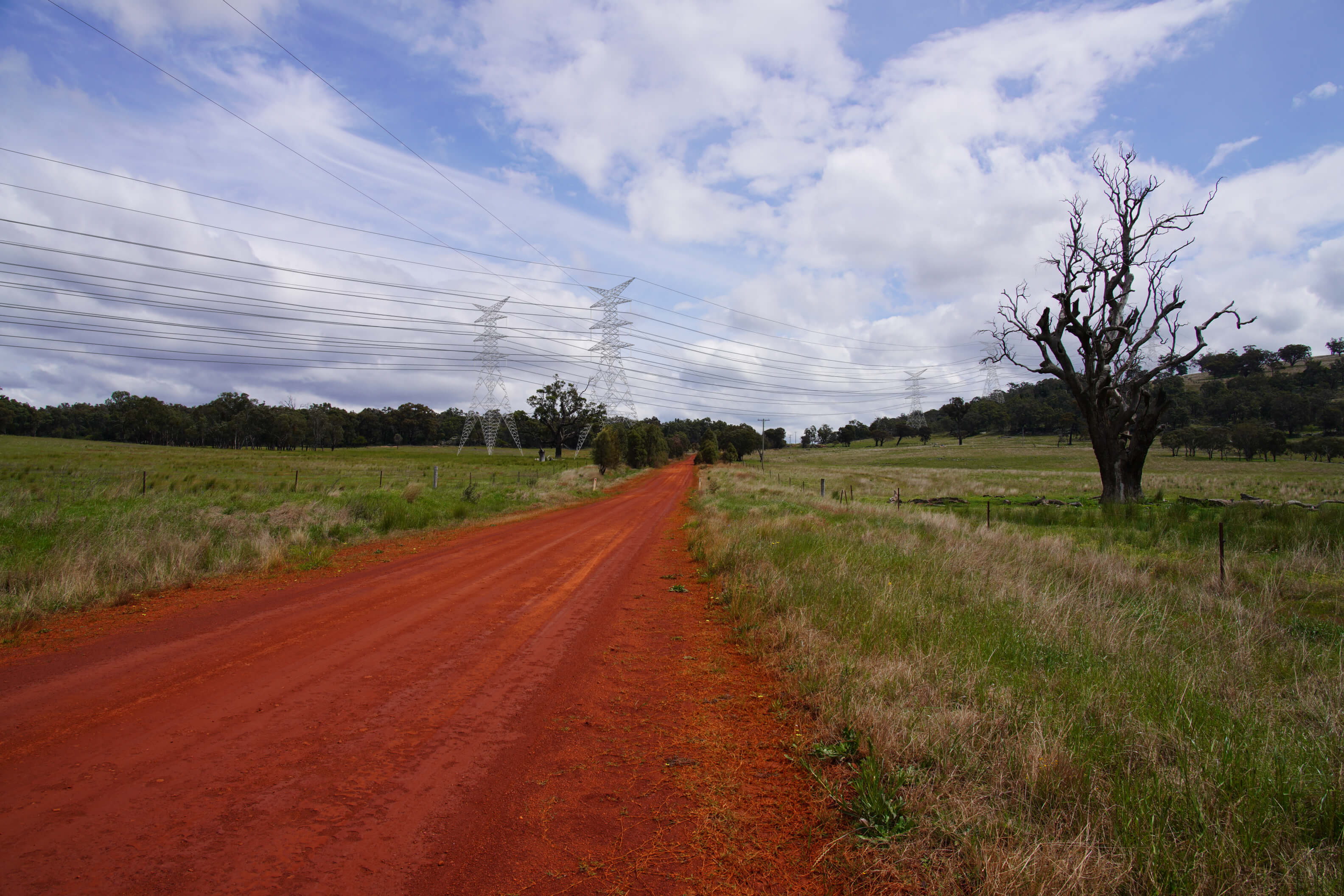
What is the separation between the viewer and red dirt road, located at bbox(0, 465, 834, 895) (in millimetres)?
3256

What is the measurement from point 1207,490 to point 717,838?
45.6m

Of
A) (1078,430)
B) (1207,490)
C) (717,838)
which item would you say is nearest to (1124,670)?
(717,838)

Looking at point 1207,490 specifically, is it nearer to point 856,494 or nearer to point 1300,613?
point 856,494

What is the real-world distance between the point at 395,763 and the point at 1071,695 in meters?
5.38

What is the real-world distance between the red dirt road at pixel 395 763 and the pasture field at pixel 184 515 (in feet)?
8.64

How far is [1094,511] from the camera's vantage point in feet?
69.3

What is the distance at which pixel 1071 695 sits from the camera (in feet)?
17.1

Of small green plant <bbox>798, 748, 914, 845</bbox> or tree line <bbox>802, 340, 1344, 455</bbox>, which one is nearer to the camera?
small green plant <bbox>798, 748, 914, 845</bbox>

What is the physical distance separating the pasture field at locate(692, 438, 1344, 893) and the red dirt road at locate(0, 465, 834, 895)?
2.32 feet

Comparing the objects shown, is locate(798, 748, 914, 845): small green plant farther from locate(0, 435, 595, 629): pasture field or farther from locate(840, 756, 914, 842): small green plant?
locate(0, 435, 595, 629): pasture field

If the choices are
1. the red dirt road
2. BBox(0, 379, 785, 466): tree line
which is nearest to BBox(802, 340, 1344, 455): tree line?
BBox(0, 379, 785, 466): tree line

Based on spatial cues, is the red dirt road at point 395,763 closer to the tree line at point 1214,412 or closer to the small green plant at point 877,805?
the small green plant at point 877,805

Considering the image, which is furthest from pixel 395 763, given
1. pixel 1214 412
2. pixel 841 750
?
pixel 1214 412

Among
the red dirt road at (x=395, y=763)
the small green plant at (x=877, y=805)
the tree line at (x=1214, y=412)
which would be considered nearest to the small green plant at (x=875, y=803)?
the small green plant at (x=877, y=805)
